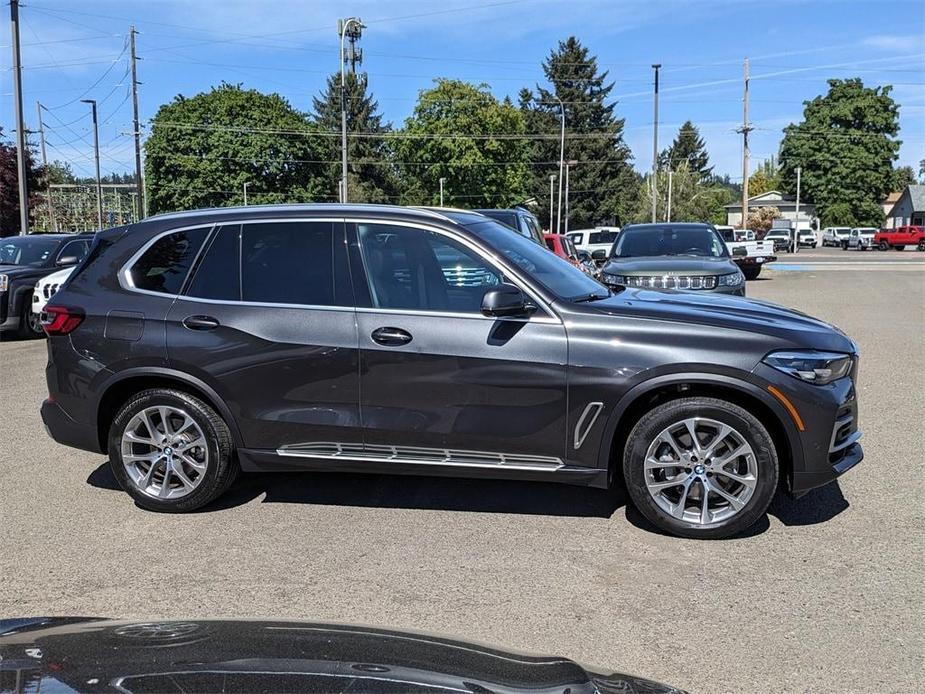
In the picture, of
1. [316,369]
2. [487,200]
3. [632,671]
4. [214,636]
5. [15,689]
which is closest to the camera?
[15,689]

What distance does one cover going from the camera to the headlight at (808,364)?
4535 mm

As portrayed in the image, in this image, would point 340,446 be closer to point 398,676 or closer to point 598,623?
point 598,623

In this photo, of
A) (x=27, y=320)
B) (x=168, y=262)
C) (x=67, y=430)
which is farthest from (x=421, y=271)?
(x=27, y=320)

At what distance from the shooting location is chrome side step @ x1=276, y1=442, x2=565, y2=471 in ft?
15.6

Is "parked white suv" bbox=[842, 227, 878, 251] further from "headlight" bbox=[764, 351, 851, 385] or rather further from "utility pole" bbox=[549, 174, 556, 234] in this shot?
"headlight" bbox=[764, 351, 851, 385]

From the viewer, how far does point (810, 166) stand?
281ft

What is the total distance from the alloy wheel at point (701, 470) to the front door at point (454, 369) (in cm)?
57

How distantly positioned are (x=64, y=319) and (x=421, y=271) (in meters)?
2.28

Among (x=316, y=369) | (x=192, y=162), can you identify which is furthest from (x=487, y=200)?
(x=316, y=369)

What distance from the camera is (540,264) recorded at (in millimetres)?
5289

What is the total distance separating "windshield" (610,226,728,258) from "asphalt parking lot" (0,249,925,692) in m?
6.79

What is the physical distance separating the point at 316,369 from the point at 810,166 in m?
90.5

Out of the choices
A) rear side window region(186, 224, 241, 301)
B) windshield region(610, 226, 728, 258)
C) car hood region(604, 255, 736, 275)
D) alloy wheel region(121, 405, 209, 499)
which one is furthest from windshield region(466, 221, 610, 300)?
windshield region(610, 226, 728, 258)

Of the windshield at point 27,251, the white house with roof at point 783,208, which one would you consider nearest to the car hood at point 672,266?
the windshield at point 27,251
